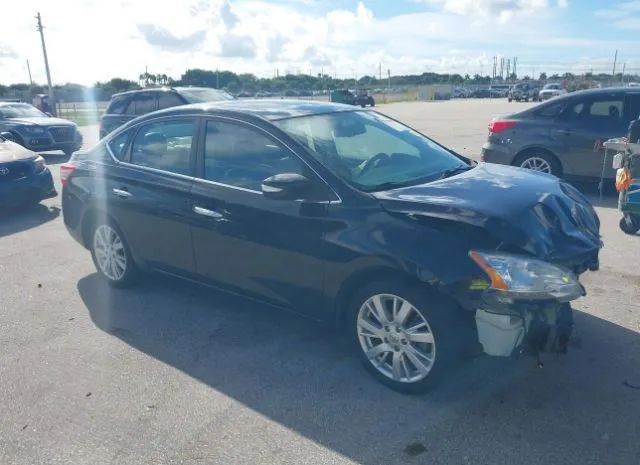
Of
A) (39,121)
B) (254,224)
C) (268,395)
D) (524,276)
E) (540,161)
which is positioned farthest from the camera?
(39,121)

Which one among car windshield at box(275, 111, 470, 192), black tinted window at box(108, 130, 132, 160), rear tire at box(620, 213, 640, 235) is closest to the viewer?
car windshield at box(275, 111, 470, 192)

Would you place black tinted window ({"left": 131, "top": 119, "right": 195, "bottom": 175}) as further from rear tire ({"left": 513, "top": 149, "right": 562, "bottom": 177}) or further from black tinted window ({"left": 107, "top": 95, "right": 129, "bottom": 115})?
black tinted window ({"left": 107, "top": 95, "right": 129, "bottom": 115})

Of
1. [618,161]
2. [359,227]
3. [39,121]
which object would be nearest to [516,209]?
[359,227]

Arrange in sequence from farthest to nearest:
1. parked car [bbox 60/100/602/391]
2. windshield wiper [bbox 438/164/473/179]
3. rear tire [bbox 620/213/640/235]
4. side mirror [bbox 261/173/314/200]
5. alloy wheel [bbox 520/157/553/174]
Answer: alloy wheel [bbox 520/157/553/174]
rear tire [bbox 620/213/640/235]
windshield wiper [bbox 438/164/473/179]
side mirror [bbox 261/173/314/200]
parked car [bbox 60/100/602/391]

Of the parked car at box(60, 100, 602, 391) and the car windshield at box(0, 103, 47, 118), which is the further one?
the car windshield at box(0, 103, 47, 118)

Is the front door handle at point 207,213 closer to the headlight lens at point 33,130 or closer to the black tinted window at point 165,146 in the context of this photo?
the black tinted window at point 165,146

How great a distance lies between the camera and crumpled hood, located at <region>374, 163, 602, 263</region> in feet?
10.5

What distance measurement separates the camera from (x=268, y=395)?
3486mm

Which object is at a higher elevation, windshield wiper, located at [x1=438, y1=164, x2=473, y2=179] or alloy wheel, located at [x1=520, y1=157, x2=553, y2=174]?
windshield wiper, located at [x1=438, y1=164, x2=473, y2=179]

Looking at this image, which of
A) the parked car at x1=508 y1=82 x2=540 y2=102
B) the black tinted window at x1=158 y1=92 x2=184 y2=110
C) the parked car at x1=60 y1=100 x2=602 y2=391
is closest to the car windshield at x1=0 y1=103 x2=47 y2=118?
the black tinted window at x1=158 y1=92 x2=184 y2=110

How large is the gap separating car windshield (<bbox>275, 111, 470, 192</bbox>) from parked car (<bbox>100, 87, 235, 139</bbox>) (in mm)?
8873

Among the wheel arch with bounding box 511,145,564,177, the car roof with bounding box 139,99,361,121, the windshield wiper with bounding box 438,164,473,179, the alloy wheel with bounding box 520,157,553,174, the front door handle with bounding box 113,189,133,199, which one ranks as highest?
the car roof with bounding box 139,99,361,121

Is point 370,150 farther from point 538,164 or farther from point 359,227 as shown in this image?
point 538,164

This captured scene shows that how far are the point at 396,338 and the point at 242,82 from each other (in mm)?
86105
